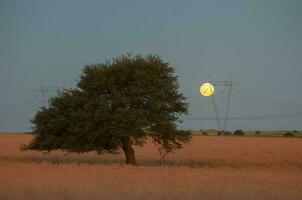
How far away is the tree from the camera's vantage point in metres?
39.4

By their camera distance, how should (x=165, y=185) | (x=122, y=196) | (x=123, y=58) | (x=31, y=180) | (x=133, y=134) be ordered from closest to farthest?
1. (x=122, y=196)
2. (x=165, y=185)
3. (x=31, y=180)
4. (x=133, y=134)
5. (x=123, y=58)

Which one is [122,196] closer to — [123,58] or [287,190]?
[287,190]

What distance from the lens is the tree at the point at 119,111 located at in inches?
1551

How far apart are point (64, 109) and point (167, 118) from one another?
25.9ft

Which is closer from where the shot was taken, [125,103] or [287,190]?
[287,190]

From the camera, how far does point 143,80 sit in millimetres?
40125

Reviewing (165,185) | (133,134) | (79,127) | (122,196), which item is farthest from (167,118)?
(122,196)

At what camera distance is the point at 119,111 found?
39.1m

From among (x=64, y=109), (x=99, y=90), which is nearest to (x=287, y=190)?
(x=99, y=90)

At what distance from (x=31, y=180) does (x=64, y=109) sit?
803 inches

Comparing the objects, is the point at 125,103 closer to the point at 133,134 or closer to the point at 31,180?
the point at 133,134

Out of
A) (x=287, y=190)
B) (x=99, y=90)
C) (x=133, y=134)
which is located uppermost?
(x=99, y=90)

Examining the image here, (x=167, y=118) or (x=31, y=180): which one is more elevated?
(x=167, y=118)

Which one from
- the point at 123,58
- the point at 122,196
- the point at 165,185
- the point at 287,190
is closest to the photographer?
the point at 122,196
